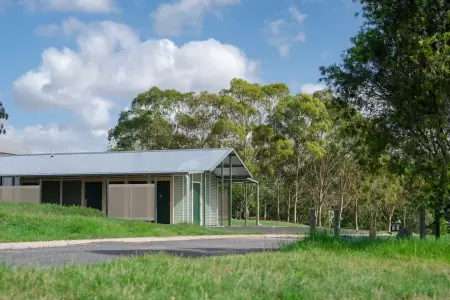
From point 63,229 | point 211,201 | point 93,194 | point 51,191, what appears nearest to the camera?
point 63,229

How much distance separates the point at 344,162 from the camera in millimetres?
49781

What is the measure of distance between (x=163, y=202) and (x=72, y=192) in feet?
A: 18.9

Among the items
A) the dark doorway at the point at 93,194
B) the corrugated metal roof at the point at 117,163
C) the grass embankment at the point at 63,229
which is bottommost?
the grass embankment at the point at 63,229

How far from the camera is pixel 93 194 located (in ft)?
116

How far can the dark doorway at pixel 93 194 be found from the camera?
35312 millimetres

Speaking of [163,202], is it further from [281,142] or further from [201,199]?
[281,142]

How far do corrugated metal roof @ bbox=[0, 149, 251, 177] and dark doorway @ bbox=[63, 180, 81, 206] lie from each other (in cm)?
92

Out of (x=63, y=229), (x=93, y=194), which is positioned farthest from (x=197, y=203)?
(x=63, y=229)

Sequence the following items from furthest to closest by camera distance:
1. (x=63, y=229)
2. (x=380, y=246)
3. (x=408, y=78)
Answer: (x=63, y=229) → (x=408, y=78) → (x=380, y=246)

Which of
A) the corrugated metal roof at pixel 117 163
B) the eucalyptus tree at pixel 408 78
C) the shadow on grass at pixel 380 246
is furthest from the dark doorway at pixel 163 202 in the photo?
the shadow on grass at pixel 380 246

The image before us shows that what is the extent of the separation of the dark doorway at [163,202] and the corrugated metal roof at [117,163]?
3.74 ft

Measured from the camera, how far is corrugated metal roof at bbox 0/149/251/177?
33.1m

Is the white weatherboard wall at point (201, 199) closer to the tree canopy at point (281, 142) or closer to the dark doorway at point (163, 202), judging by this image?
the dark doorway at point (163, 202)

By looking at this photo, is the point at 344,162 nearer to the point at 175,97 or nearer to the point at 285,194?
the point at 285,194
